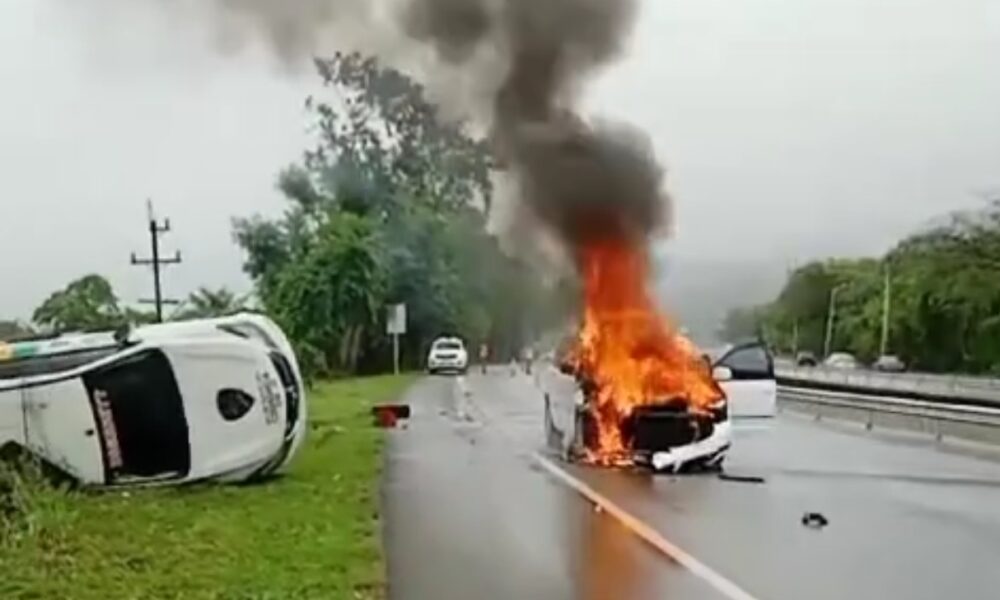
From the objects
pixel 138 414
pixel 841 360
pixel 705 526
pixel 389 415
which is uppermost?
pixel 138 414

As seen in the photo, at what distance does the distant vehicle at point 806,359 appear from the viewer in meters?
92.6

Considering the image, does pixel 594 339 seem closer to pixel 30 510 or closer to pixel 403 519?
pixel 403 519

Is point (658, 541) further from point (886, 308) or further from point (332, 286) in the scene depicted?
point (886, 308)

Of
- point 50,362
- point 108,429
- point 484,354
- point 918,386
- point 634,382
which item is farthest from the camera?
point 484,354

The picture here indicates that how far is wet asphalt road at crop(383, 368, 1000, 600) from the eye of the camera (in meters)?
10.9

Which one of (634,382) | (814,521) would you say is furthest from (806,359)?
(814,521)

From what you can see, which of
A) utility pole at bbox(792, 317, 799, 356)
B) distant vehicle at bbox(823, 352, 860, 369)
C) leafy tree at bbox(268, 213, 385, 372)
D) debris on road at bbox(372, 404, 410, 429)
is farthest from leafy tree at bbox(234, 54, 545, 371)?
utility pole at bbox(792, 317, 799, 356)

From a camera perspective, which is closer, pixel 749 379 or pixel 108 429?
pixel 108 429

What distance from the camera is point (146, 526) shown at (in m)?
13.6

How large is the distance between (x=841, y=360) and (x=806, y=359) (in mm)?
7030

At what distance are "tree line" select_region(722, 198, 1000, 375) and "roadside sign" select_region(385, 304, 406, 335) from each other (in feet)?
41.7

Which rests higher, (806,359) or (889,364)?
(889,364)

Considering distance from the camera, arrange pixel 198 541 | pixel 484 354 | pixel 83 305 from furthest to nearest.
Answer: pixel 484 354 < pixel 83 305 < pixel 198 541

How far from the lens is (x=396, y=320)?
64.0 m
